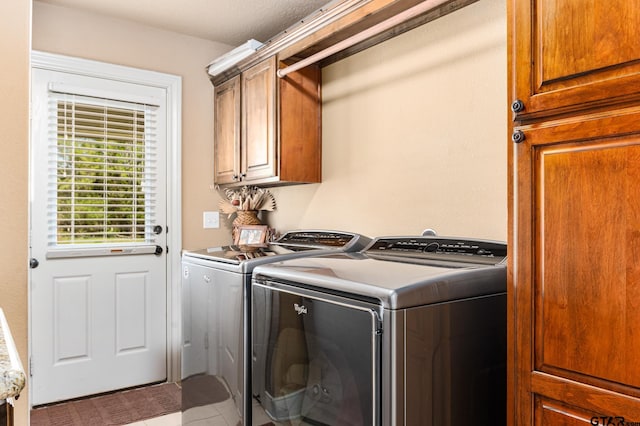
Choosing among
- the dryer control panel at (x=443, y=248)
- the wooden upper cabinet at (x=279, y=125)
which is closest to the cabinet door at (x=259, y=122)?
the wooden upper cabinet at (x=279, y=125)

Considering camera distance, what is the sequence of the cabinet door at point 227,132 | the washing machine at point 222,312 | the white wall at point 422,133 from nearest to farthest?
1. the white wall at point 422,133
2. the washing machine at point 222,312
3. the cabinet door at point 227,132

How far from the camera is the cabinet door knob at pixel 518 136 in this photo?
1.29 metres

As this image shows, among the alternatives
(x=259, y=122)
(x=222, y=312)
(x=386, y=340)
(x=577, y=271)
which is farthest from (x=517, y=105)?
(x=259, y=122)

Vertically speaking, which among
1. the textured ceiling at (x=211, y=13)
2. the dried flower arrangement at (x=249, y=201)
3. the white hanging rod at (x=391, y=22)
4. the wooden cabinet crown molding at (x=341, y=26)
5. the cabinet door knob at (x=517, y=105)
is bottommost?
the dried flower arrangement at (x=249, y=201)

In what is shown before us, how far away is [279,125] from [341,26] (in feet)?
2.27

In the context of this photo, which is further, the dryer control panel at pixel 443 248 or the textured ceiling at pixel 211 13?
the textured ceiling at pixel 211 13

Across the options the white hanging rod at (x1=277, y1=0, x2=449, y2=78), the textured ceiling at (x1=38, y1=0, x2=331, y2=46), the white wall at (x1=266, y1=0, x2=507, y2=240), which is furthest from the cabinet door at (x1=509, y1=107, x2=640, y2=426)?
the textured ceiling at (x1=38, y1=0, x2=331, y2=46)

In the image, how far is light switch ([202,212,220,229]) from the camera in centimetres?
354

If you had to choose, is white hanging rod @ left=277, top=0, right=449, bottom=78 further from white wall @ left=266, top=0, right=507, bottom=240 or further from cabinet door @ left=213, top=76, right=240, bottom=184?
cabinet door @ left=213, top=76, right=240, bottom=184

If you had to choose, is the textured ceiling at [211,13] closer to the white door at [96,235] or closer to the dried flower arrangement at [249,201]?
the white door at [96,235]

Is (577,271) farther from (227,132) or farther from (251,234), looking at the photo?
(227,132)

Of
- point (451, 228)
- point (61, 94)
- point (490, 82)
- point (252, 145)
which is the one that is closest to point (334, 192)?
point (252, 145)

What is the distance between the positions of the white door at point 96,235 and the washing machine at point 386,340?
1688 millimetres

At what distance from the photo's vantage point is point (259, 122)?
291 centimetres
